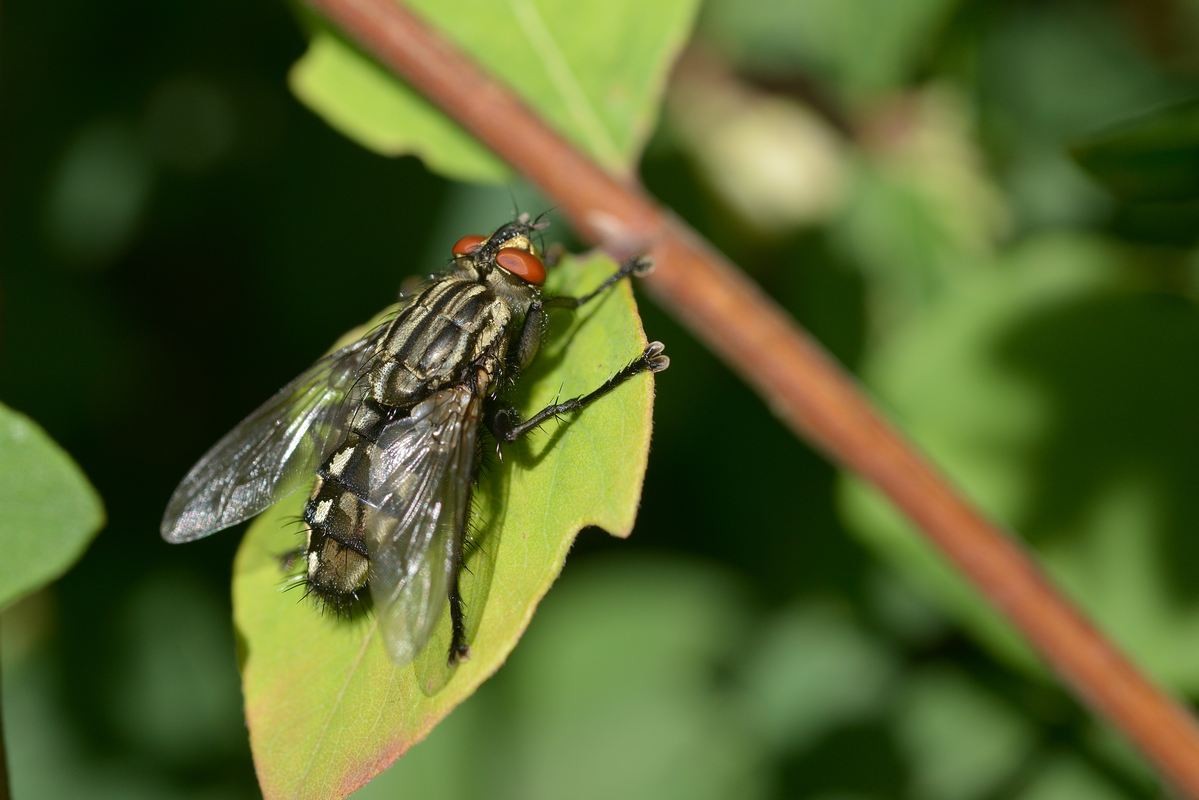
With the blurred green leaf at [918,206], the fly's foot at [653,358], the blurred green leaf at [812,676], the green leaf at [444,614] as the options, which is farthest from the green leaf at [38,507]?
the blurred green leaf at [918,206]

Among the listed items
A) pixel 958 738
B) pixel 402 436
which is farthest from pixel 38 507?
pixel 958 738

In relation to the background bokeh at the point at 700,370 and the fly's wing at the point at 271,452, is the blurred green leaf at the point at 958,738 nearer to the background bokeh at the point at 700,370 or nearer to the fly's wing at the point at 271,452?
the background bokeh at the point at 700,370

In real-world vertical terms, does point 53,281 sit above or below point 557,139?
above

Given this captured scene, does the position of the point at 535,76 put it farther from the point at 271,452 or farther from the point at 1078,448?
the point at 1078,448

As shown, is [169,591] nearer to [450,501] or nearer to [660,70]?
[450,501]

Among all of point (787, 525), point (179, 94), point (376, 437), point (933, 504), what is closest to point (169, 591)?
point (376, 437)
